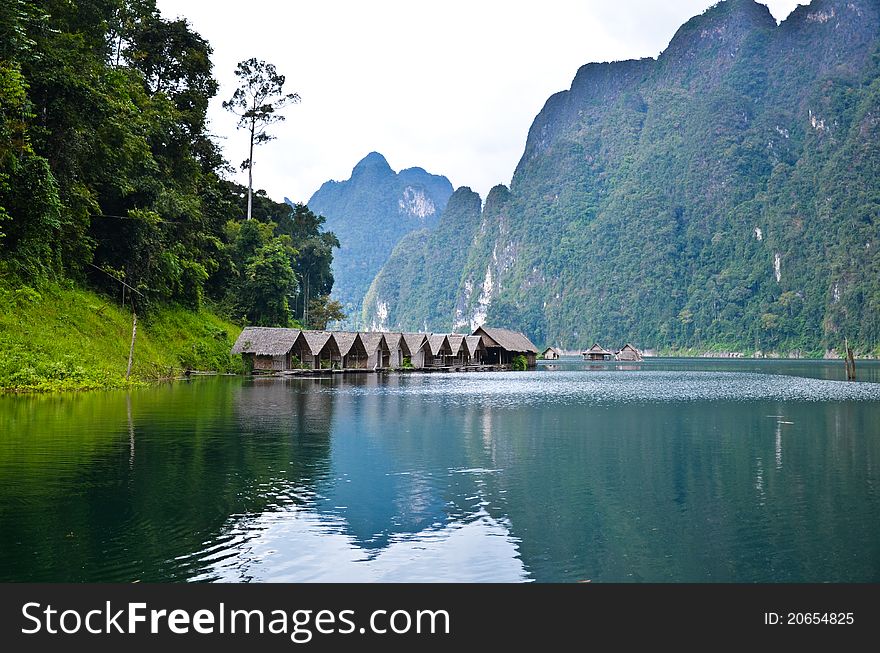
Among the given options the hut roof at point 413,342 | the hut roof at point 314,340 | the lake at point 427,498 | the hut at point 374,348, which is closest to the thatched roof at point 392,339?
the hut at point 374,348

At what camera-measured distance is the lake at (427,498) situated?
741 centimetres

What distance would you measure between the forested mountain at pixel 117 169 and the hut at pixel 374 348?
241 inches

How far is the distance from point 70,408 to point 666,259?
7264 inches

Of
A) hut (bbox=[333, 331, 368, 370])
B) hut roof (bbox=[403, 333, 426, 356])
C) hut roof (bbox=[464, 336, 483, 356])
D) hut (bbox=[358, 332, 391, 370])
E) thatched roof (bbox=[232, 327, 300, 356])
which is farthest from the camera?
hut roof (bbox=[464, 336, 483, 356])

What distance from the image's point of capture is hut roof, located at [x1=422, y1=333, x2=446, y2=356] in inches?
2499

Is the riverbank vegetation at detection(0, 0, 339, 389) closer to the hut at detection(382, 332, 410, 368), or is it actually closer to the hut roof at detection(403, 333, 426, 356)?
the hut at detection(382, 332, 410, 368)

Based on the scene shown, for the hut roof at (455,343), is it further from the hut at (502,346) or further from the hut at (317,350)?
the hut at (317,350)

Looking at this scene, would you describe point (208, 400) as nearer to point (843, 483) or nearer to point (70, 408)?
point (70, 408)

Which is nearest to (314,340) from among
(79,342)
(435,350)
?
(435,350)

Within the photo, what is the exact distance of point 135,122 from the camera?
108ft

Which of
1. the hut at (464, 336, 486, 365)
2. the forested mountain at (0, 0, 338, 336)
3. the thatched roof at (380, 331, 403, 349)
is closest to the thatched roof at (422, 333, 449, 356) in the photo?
the thatched roof at (380, 331, 403, 349)

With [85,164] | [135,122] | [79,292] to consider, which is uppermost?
[135,122]

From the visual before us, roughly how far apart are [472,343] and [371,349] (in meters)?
16.6

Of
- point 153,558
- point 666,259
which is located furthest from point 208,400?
point 666,259
